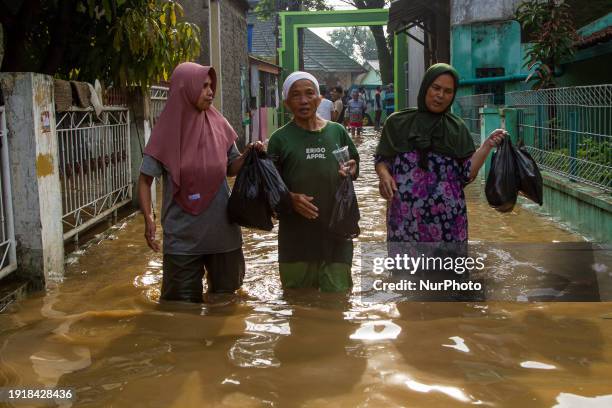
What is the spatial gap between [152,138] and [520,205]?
6618 millimetres

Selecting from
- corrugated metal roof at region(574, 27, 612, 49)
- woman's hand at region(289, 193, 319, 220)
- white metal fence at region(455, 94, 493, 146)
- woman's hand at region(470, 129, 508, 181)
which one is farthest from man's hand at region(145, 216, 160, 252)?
white metal fence at region(455, 94, 493, 146)

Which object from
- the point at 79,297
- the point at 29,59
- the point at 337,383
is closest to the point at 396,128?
the point at 337,383

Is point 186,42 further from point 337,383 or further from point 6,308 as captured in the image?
point 337,383

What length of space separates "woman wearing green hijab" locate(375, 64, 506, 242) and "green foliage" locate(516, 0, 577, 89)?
253 inches

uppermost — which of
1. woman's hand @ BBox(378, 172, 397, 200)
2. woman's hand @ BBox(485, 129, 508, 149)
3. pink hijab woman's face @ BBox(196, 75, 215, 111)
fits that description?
pink hijab woman's face @ BBox(196, 75, 215, 111)

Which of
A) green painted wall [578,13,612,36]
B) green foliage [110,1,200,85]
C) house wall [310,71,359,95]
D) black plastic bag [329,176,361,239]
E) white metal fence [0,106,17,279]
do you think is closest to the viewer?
black plastic bag [329,176,361,239]

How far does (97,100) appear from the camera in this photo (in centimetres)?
723

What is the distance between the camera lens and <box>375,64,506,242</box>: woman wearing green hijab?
4.45 meters

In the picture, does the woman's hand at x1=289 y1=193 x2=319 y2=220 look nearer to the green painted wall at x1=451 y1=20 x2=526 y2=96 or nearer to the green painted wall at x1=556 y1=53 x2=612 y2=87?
the green painted wall at x1=556 y1=53 x2=612 y2=87

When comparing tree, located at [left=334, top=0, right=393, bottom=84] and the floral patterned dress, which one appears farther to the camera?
tree, located at [left=334, top=0, right=393, bottom=84]

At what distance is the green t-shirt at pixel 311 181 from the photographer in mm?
4473

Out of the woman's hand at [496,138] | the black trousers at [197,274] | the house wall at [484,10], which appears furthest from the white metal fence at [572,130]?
the house wall at [484,10]

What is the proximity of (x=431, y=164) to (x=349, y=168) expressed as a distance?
1.74 ft

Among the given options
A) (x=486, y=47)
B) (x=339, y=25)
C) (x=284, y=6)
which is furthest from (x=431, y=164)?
(x=284, y=6)
